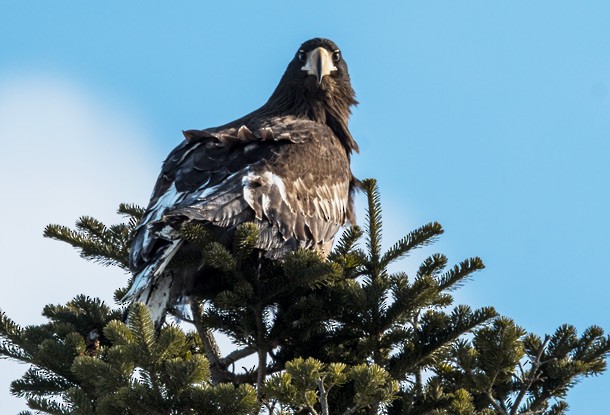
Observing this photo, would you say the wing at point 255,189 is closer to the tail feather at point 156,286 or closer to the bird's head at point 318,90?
the tail feather at point 156,286

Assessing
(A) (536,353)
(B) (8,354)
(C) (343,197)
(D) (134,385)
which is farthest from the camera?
(C) (343,197)

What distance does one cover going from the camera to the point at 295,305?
22.0 ft

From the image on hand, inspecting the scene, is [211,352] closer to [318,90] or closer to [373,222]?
[373,222]

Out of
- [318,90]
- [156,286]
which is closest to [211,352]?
[156,286]

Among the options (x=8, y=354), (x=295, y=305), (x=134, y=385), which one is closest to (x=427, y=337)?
(x=295, y=305)

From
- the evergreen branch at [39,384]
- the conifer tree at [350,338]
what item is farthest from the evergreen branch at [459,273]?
the evergreen branch at [39,384]

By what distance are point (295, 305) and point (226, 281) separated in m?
0.63

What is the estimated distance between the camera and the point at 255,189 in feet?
25.6

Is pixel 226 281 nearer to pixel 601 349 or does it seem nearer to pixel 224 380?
pixel 224 380

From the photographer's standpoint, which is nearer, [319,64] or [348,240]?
[348,240]

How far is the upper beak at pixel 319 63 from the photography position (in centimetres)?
995

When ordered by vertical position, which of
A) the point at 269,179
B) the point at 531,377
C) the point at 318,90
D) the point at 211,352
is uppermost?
the point at 318,90

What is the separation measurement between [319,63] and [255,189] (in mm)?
2529

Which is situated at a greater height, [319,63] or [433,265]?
[319,63]
